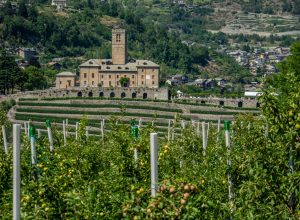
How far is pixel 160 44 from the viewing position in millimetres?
148000

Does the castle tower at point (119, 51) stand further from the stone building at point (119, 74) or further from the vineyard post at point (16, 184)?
the vineyard post at point (16, 184)

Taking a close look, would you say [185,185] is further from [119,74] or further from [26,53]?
[26,53]

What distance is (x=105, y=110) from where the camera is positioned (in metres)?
67.2

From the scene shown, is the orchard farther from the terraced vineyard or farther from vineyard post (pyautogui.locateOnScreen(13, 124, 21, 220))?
the terraced vineyard

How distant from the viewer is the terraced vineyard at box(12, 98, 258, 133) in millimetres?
61438

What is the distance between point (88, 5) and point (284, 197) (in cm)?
15870

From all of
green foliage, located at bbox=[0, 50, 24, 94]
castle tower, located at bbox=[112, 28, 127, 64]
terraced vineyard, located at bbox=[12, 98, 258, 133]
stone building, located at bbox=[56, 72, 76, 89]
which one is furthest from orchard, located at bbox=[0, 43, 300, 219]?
castle tower, located at bbox=[112, 28, 127, 64]

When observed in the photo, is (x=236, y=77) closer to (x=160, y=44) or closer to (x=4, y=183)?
(x=160, y=44)

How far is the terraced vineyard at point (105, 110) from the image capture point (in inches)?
2419

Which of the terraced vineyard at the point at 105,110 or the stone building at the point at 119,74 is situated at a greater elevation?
the terraced vineyard at the point at 105,110

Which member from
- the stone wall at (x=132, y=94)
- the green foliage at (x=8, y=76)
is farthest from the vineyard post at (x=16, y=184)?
the green foliage at (x=8, y=76)

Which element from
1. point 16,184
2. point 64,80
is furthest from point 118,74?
point 16,184

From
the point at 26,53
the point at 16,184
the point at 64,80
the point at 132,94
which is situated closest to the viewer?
the point at 16,184

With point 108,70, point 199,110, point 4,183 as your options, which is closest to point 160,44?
point 108,70
